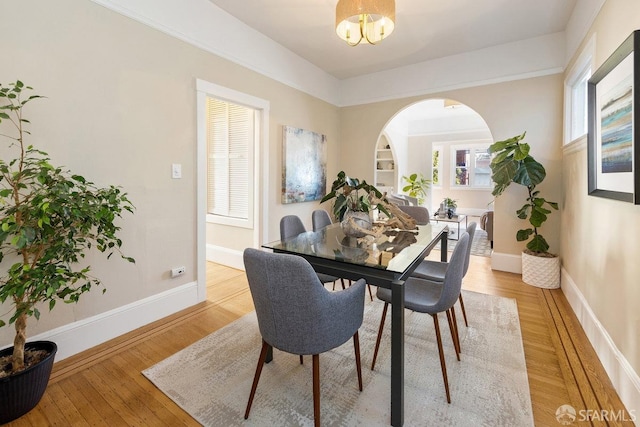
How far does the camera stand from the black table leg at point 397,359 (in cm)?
143

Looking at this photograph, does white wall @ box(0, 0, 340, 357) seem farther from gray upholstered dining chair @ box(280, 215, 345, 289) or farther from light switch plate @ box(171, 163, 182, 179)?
gray upholstered dining chair @ box(280, 215, 345, 289)

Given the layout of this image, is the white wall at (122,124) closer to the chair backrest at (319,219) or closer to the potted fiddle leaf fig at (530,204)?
the chair backrest at (319,219)

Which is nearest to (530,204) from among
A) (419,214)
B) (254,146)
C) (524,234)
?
(524,234)

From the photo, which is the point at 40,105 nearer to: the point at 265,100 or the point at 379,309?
the point at 265,100

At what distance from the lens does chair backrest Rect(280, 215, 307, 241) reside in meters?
2.41

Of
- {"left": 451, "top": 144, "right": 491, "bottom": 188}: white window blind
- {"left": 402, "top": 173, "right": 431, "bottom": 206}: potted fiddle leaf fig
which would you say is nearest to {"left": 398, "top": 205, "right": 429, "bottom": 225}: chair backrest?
{"left": 402, "top": 173, "right": 431, "bottom": 206}: potted fiddle leaf fig

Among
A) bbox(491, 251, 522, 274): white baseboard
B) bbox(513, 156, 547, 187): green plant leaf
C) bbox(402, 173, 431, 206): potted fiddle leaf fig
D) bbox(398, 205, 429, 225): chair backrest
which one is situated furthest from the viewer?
bbox(402, 173, 431, 206): potted fiddle leaf fig

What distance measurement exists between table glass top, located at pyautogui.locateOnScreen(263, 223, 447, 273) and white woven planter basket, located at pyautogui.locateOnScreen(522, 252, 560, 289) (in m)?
1.67

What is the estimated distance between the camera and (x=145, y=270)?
8.13ft

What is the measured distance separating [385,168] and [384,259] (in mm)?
6930

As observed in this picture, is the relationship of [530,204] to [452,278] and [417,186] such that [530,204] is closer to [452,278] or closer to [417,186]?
[452,278]

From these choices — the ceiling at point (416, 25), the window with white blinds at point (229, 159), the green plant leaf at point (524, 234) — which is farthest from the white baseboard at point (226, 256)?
the green plant leaf at point (524, 234)

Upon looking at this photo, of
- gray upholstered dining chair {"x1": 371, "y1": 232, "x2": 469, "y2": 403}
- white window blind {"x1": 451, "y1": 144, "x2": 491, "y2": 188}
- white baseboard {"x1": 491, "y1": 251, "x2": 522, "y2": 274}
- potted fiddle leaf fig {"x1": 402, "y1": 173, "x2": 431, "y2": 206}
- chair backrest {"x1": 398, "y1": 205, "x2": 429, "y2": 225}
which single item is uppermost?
white window blind {"x1": 451, "y1": 144, "x2": 491, "y2": 188}

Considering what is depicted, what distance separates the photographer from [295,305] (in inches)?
51.4
